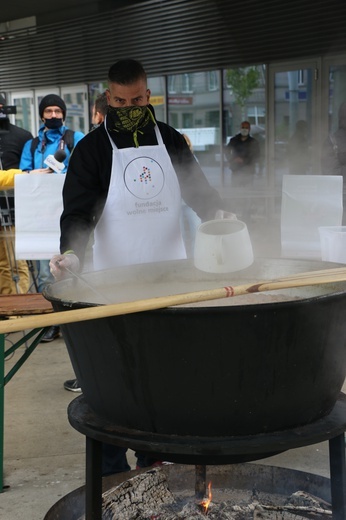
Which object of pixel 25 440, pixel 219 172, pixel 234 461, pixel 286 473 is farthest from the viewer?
pixel 219 172

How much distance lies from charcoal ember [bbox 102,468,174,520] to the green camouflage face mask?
137cm

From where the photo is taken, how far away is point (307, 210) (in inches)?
162

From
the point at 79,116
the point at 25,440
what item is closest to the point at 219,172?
the point at 79,116

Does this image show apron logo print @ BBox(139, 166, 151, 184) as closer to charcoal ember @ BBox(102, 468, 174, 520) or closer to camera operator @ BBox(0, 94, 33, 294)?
charcoal ember @ BBox(102, 468, 174, 520)

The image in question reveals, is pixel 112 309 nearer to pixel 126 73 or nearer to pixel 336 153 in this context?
pixel 126 73

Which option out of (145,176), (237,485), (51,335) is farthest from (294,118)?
(237,485)

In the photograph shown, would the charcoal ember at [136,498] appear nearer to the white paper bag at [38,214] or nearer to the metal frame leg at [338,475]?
the metal frame leg at [338,475]

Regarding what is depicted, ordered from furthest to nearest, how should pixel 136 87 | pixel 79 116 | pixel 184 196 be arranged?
pixel 79 116 < pixel 184 196 < pixel 136 87

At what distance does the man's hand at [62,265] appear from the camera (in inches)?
93.2

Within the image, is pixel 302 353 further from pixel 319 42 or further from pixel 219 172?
pixel 219 172

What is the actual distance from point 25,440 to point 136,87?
2029 millimetres

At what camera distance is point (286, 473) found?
2.64 m

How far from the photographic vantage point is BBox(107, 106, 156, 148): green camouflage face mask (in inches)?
→ 116

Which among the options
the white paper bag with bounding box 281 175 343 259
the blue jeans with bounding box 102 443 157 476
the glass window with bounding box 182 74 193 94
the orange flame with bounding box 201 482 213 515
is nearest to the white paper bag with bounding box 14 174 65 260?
the white paper bag with bounding box 281 175 343 259
